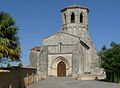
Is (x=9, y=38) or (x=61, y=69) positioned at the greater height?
(x=9, y=38)

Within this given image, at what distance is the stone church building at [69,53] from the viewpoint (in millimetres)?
48969

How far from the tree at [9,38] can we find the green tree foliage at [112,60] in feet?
61.7

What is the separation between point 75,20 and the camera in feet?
171

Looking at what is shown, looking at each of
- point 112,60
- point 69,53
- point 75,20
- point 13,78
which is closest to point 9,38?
point 13,78

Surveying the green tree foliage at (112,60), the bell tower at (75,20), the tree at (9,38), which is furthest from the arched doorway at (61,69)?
the tree at (9,38)

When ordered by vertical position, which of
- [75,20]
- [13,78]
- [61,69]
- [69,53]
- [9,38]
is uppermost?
[75,20]

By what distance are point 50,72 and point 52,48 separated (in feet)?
12.4

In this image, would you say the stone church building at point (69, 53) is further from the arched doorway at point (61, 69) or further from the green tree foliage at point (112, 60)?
the green tree foliage at point (112, 60)

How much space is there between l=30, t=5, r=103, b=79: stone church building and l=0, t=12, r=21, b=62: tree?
28745 millimetres

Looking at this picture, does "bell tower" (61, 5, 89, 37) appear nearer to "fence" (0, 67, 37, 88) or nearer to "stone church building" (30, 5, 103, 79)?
"stone church building" (30, 5, 103, 79)

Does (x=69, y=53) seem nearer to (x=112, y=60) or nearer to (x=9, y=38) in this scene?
(x=112, y=60)

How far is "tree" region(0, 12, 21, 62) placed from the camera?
60.4ft

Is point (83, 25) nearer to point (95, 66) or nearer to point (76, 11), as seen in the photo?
point (76, 11)

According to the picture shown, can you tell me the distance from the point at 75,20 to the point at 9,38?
33066 millimetres
